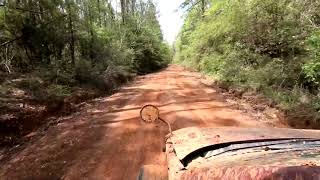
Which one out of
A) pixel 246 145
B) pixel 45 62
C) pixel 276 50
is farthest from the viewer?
pixel 45 62

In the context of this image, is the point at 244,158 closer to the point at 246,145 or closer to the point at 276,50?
the point at 246,145

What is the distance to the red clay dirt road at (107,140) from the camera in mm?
7023

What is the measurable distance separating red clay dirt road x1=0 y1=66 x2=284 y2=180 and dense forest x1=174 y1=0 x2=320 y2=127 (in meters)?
1.33

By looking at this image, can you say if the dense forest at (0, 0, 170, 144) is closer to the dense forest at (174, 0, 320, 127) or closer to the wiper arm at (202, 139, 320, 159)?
the dense forest at (174, 0, 320, 127)

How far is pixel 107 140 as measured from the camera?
8812 mm

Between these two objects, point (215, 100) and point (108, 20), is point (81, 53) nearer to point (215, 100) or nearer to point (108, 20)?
point (215, 100)

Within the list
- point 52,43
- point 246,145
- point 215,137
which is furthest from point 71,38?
point 246,145

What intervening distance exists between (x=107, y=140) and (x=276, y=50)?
29.4 ft

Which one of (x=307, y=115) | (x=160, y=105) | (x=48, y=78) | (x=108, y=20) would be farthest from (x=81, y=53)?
(x=108, y=20)

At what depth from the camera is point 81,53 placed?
65.9 ft

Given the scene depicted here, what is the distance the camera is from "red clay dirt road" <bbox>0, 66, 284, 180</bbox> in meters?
7.02

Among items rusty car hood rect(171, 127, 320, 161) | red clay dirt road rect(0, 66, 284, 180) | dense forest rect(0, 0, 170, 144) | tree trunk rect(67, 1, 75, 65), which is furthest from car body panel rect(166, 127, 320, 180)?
tree trunk rect(67, 1, 75, 65)

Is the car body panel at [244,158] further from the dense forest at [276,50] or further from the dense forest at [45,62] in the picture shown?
the dense forest at [45,62]

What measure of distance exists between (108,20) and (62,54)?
892 inches
